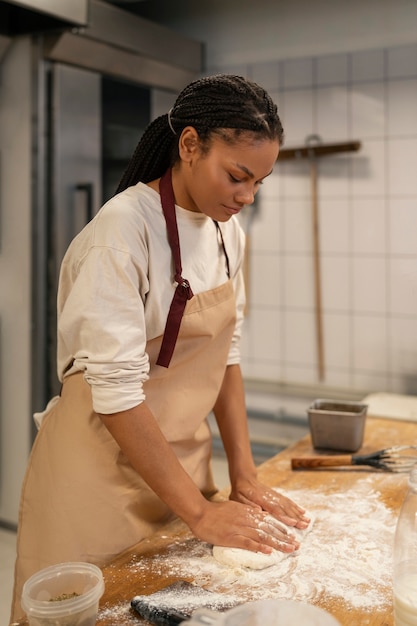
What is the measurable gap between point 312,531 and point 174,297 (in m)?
0.49

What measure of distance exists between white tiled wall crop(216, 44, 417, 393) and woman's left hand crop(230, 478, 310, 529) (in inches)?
50.9

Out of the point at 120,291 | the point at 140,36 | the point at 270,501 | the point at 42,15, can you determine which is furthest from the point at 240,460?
the point at 140,36

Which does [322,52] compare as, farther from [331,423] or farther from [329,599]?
[329,599]

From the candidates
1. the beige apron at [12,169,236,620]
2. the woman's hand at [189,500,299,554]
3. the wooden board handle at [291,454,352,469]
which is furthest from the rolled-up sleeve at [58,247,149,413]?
the wooden board handle at [291,454,352,469]

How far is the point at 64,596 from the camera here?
2.88ft

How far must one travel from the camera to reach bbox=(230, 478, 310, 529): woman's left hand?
119 cm

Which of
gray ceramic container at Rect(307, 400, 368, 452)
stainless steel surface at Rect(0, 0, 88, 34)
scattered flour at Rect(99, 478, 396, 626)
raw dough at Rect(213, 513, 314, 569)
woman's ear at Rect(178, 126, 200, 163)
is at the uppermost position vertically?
stainless steel surface at Rect(0, 0, 88, 34)

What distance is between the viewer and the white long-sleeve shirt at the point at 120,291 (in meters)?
1.05

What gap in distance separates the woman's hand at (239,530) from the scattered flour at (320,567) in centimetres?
3

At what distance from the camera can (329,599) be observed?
3.06ft

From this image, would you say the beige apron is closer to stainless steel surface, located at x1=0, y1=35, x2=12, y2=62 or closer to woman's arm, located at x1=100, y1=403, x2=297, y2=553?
woman's arm, located at x1=100, y1=403, x2=297, y2=553

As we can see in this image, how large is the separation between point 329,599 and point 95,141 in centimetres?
198

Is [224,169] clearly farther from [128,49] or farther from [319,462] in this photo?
[128,49]

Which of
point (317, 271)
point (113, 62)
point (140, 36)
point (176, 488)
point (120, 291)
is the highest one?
point (140, 36)
